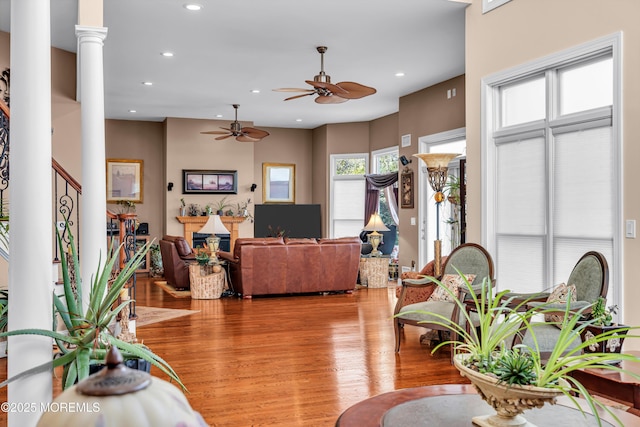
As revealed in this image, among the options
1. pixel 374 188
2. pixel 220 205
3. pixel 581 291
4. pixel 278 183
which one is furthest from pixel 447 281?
pixel 278 183

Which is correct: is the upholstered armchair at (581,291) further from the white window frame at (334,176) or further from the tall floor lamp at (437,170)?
the white window frame at (334,176)

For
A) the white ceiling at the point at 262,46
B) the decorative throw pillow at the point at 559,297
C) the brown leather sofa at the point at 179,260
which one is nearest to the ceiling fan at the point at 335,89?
the white ceiling at the point at 262,46

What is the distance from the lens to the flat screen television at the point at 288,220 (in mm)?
12812

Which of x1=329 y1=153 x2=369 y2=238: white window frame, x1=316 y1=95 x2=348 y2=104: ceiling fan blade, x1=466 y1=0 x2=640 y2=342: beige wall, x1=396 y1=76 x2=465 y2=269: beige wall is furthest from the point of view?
x1=329 y1=153 x2=369 y2=238: white window frame

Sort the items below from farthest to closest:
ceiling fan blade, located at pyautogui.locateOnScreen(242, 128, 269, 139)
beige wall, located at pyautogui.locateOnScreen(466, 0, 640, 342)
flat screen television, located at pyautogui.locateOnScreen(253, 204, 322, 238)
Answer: flat screen television, located at pyautogui.locateOnScreen(253, 204, 322, 238)
ceiling fan blade, located at pyautogui.locateOnScreen(242, 128, 269, 139)
beige wall, located at pyautogui.locateOnScreen(466, 0, 640, 342)

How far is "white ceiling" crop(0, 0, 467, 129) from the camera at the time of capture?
5.90 metres

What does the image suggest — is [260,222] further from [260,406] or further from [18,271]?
[18,271]

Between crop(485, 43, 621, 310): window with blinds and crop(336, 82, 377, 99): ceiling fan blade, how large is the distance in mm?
1307

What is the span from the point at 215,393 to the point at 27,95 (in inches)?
98.0

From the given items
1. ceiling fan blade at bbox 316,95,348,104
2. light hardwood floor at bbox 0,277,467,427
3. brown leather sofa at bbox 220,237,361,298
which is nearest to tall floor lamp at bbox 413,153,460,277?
light hardwood floor at bbox 0,277,467,427

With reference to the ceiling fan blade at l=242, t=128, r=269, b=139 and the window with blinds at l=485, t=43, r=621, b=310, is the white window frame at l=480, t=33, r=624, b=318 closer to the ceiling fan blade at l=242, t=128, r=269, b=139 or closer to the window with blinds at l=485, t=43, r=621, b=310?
the window with blinds at l=485, t=43, r=621, b=310

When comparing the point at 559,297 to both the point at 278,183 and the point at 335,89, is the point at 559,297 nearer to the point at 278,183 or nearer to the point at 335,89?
the point at 335,89

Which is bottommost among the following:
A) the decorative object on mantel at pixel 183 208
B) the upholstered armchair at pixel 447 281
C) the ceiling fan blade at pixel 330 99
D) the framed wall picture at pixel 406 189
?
the upholstered armchair at pixel 447 281

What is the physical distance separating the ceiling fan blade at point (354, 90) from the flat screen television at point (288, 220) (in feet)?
21.9
